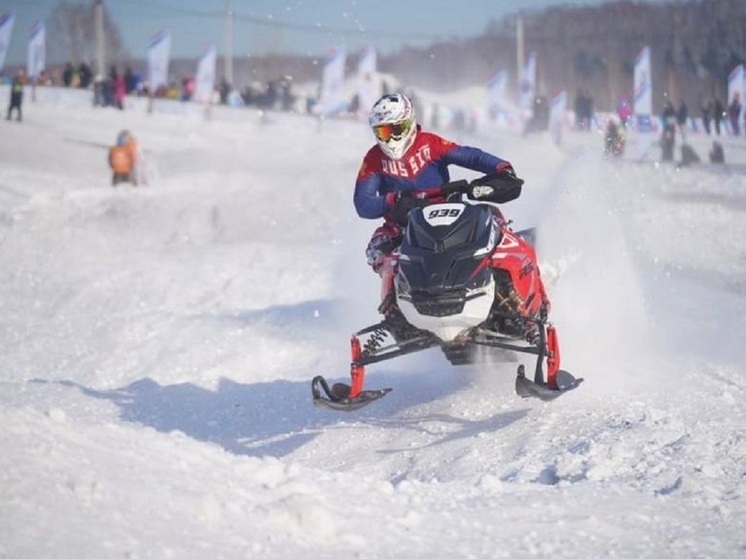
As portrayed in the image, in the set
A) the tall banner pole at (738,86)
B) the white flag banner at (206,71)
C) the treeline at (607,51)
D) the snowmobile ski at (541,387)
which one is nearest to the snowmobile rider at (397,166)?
the snowmobile ski at (541,387)

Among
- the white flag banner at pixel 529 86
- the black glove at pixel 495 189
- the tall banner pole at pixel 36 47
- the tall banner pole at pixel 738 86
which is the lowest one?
the black glove at pixel 495 189

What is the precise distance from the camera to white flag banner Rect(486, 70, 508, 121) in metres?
42.0

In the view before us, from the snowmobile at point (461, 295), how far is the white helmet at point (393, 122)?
17.3 inches

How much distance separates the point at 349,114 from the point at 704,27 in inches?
568

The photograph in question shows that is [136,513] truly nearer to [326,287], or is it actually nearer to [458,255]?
[458,255]

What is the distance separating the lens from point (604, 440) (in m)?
6.41

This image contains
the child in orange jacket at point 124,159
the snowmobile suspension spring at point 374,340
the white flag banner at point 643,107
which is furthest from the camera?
the white flag banner at point 643,107

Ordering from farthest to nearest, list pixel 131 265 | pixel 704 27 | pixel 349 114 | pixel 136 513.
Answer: pixel 349 114
pixel 704 27
pixel 131 265
pixel 136 513

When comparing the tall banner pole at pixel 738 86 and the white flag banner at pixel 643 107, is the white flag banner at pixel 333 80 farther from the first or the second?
the tall banner pole at pixel 738 86

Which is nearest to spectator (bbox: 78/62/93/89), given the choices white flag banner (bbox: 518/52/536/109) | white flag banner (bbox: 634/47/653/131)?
white flag banner (bbox: 518/52/536/109)

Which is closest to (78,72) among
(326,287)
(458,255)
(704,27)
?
(704,27)

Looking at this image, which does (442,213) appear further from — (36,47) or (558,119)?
(36,47)

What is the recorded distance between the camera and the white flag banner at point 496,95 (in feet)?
138

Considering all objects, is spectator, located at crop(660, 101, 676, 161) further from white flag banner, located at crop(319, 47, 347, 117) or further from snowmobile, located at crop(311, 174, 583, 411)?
snowmobile, located at crop(311, 174, 583, 411)
